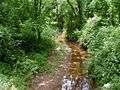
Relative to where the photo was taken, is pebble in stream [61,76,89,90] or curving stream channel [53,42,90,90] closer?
pebble in stream [61,76,89,90]

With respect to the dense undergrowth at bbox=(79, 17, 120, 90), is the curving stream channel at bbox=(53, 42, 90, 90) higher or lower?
→ lower

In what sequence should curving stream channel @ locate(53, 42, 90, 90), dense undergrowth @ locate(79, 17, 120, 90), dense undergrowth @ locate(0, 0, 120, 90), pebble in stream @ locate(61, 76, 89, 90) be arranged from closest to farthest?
dense undergrowth @ locate(79, 17, 120, 90) → dense undergrowth @ locate(0, 0, 120, 90) → pebble in stream @ locate(61, 76, 89, 90) → curving stream channel @ locate(53, 42, 90, 90)

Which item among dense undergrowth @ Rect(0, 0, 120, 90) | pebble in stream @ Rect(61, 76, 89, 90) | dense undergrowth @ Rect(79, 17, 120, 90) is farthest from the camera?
pebble in stream @ Rect(61, 76, 89, 90)

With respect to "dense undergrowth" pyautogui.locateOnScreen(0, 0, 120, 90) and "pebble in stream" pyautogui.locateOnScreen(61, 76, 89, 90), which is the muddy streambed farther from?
"dense undergrowth" pyautogui.locateOnScreen(0, 0, 120, 90)

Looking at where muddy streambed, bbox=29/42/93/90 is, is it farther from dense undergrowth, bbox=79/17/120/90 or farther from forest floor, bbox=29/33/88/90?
dense undergrowth, bbox=79/17/120/90

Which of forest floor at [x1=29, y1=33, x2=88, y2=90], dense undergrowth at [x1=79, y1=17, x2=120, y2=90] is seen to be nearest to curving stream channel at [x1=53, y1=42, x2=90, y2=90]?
forest floor at [x1=29, y1=33, x2=88, y2=90]

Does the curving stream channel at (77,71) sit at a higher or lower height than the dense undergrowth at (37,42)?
lower

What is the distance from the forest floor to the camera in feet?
45.3

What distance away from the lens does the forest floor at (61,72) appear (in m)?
13.8

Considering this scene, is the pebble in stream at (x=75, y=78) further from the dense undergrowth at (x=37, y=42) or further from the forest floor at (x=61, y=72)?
the dense undergrowth at (x=37, y=42)

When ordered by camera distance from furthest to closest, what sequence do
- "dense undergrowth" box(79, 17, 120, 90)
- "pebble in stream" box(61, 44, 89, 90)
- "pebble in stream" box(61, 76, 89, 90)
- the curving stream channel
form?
the curving stream channel
"pebble in stream" box(61, 44, 89, 90)
"pebble in stream" box(61, 76, 89, 90)
"dense undergrowth" box(79, 17, 120, 90)

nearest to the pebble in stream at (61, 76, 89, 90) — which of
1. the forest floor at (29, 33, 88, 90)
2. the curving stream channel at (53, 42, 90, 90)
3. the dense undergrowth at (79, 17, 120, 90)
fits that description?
the curving stream channel at (53, 42, 90, 90)

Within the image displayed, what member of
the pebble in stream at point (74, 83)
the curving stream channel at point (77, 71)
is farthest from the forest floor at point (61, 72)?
the pebble in stream at point (74, 83)

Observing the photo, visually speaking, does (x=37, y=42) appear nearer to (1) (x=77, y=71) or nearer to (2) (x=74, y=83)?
(1) (x=77, y=71)
